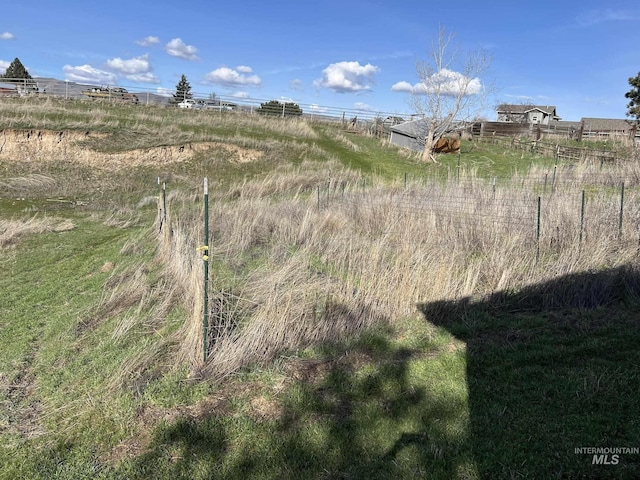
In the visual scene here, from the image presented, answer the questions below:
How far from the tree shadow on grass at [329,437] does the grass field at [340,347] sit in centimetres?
1

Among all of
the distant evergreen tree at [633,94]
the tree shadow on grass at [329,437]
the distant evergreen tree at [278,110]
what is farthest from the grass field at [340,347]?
the distant evergreen tree at [633,94]

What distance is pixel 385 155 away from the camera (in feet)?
89.0

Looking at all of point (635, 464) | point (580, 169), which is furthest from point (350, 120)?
point (635, 464)

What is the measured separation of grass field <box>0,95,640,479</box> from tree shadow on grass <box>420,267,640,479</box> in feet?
0.06

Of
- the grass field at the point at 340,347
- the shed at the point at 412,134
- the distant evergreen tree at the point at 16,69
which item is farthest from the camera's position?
the distant evergreen tree at the point at 16,69

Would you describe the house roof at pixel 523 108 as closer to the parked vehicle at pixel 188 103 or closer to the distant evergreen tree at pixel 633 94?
the distant evergreen tree at pixel 633 94

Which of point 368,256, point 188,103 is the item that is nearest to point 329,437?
point 368,256

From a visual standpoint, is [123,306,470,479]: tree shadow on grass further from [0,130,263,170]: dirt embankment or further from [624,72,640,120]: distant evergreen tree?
[624,72,640,120]: distant evergreen tree

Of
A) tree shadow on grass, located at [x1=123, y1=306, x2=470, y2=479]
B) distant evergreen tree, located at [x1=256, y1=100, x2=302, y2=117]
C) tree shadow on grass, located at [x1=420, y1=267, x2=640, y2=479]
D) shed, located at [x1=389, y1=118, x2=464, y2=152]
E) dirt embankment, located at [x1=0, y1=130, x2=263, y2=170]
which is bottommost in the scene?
tree shadow on grass, located at [x1=123, y1=306, x2=470, y2=479]

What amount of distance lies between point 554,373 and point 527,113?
72.2m

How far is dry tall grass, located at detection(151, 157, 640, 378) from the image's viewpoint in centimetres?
464

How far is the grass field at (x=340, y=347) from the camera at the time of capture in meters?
3.11

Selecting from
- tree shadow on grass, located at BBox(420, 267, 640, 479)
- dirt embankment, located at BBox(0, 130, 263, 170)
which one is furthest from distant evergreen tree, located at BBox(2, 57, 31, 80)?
tree shadow on grass, located at BBox(420, 267, 640, 479)

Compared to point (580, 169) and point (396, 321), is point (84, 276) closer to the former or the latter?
point (396, 321)
